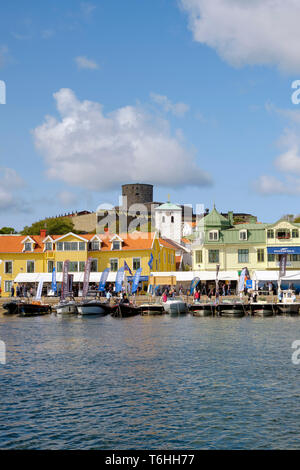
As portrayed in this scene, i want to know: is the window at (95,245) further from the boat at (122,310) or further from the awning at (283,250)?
the awning at (283,250)

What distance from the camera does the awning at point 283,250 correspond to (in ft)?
312

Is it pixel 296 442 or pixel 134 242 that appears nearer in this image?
pixel 296 442

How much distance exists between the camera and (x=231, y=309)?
7119cm

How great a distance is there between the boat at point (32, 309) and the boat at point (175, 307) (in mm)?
16041

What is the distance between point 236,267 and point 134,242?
57.6 ft

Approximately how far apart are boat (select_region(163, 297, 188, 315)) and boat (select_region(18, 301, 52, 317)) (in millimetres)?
16041

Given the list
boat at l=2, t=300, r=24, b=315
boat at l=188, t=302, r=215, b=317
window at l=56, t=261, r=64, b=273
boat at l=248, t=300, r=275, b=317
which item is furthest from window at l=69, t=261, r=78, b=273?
boat at l=248, t=300, r=275, b=317

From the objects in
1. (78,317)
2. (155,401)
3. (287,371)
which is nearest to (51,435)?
(155,401)

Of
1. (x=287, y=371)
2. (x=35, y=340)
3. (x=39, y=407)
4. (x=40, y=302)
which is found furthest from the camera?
(x=40, y=302)

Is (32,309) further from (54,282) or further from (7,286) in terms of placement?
(7,286)

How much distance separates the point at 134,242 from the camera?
9756 centimetres

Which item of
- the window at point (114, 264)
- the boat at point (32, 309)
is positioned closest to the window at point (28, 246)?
the window at point (114, 264)

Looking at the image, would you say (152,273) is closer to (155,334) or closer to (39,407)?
(155,334)

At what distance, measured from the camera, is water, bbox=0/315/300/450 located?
2141 centimetres
